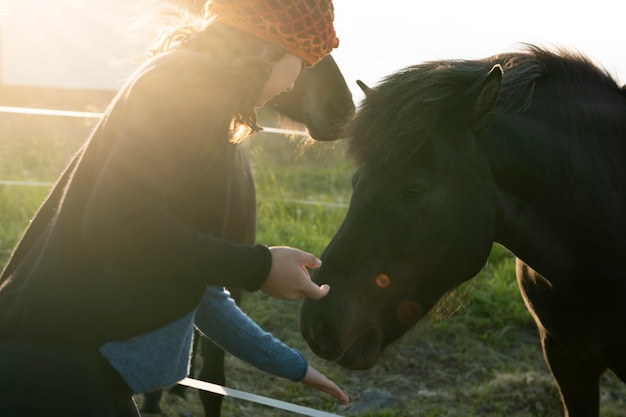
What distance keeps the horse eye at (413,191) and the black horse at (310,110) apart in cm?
200

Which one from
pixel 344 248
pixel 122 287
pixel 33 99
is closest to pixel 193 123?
pixel 122 287

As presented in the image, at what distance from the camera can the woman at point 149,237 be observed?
1694 millimetres

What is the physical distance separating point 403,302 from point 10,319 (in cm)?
117

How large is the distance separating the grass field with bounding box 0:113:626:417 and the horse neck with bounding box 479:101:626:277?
1.16 feet

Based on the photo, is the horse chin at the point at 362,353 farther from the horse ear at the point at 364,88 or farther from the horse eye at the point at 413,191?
the horse ear at the point at 364,88

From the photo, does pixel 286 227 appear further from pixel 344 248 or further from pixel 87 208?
pixel 87 208

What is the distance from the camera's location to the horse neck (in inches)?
97.4

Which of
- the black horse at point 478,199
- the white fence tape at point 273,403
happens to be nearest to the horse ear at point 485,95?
the black horse at point 478,199

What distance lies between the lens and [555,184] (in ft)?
8.29

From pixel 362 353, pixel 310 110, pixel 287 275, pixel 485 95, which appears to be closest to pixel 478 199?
pixel 485 95

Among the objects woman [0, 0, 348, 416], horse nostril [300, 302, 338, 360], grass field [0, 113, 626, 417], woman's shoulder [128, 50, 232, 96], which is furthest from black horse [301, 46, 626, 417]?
woman's shoulder [128, 50, 232, 96]

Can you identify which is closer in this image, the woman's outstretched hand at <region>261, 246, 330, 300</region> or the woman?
the woman

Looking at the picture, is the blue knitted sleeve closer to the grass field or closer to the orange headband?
the grass field

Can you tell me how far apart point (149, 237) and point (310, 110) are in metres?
3.02
